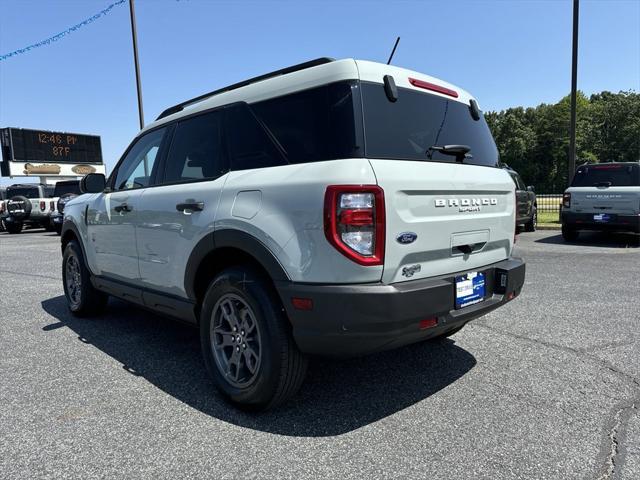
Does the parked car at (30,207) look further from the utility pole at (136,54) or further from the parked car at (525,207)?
the parked car at (525,207)

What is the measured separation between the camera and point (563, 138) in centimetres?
5628

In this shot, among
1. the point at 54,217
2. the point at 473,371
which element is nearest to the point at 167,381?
the point at 473,371

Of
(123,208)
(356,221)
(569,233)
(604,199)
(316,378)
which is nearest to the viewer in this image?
(356,221)

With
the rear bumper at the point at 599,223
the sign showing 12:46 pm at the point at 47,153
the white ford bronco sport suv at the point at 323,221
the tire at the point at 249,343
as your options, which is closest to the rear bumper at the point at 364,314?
the white ford bronco sport suv at the point at 323,221

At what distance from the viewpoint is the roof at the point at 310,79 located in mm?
2494

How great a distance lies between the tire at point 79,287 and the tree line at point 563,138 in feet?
185

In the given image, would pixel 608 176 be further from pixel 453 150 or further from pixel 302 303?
pixel 302 303

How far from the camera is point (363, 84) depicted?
247 cm

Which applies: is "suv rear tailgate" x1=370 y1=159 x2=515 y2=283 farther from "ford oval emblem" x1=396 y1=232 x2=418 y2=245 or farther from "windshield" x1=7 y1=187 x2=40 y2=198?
"windshield" x1=7 y1=187 x2=40 y2=198

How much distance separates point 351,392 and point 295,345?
700mm

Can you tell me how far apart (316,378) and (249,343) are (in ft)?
2.33

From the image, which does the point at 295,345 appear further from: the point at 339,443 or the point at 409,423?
the point at 409,423

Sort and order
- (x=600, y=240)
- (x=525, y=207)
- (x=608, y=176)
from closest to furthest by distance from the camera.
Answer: (x=608, y=176), (x=600, y=240), (x=525, y=207)

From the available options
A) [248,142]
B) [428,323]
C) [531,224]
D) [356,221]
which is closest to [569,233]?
[531,224]
